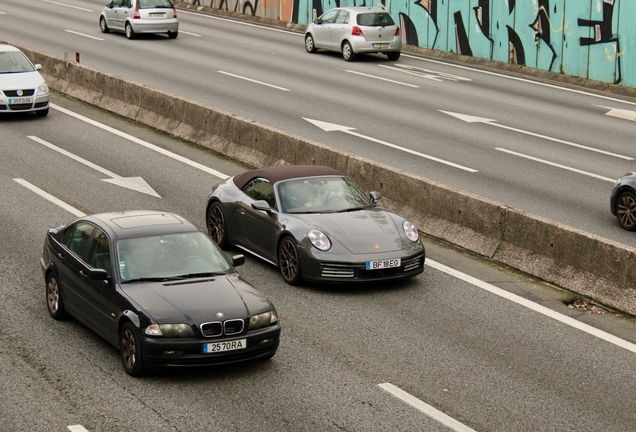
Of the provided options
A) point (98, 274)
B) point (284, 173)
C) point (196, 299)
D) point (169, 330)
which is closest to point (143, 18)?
point (284, 173)

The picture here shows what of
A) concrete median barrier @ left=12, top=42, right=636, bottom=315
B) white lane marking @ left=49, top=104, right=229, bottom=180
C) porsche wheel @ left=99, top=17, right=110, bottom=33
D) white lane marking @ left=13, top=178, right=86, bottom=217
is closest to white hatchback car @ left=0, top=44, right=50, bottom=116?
white lane marking @ left=49, top=104, right=229, bottom=180

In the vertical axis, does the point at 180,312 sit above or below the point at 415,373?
above

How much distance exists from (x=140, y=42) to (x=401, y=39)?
31.0 feet

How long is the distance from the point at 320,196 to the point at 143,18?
25.5 m

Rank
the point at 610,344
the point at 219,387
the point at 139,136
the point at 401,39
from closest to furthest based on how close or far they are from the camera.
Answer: the point at 219,387 < the point at 610,344 < the point at 139,136 < the point at 401,39

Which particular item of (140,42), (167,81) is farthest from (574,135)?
(140,42)

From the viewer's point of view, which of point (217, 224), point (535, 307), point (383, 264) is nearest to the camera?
point (535, 307)

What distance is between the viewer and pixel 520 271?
13156mm

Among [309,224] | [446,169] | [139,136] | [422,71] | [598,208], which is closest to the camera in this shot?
[309,224]

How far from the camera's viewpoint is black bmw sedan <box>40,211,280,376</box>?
358 inches

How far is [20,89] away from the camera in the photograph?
22766 millimetres

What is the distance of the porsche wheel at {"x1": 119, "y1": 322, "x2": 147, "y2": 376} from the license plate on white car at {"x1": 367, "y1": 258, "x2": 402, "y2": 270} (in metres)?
3.54

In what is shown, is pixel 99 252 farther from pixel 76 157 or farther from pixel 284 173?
pixel 76 157

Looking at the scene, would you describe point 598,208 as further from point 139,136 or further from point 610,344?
point 139,136
